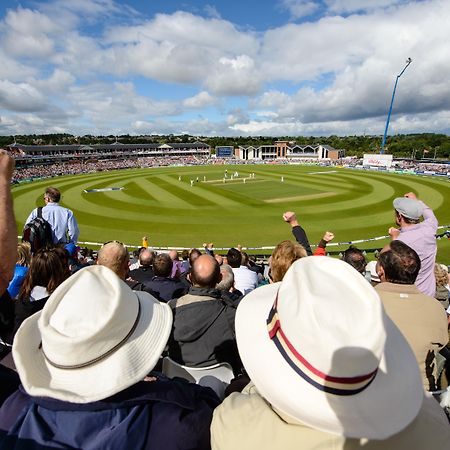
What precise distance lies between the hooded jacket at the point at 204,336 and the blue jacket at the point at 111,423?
60.7 inches

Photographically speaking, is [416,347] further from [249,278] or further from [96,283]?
[249,278]

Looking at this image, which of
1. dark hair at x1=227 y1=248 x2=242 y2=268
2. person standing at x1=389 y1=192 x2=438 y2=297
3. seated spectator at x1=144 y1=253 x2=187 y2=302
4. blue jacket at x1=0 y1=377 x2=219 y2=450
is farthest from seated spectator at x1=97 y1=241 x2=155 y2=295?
person standing at x1=389 y1=192 x2=438 y2=297

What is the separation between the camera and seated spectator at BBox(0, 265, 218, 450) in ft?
5.01

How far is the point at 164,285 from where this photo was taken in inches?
204

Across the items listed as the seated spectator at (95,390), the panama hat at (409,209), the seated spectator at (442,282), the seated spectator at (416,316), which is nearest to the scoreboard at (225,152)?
the seated spectator at (442,282)

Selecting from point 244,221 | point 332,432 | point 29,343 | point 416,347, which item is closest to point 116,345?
point 29,343

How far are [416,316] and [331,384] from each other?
6.62 ft

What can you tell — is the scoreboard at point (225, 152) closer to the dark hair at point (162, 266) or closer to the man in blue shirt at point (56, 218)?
the man in blue shirt at point (56, 218)

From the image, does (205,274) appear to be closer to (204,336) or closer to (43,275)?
(204,336)

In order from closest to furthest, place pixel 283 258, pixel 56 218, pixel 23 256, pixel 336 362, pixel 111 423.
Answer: pixel 336 362 < pixel 111 423 < pixel 283 258 < pixel 23 256 < pixel 56 218

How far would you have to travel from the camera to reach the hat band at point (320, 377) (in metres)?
1.33

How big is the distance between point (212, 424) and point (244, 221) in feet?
78.2

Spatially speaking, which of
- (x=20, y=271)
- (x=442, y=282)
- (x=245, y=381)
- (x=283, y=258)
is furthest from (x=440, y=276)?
(x=20, y=271)

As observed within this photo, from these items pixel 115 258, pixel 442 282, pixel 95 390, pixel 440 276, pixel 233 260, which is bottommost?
pixel 233 260
